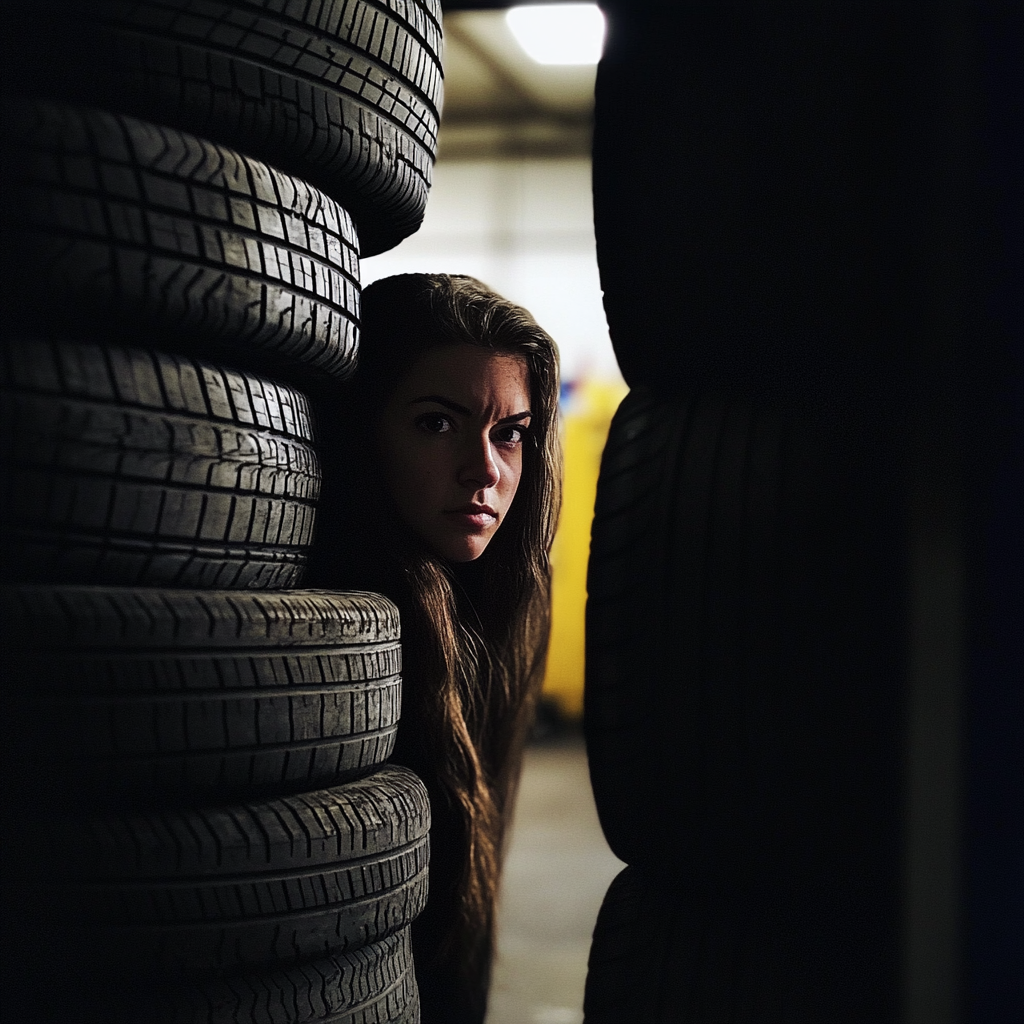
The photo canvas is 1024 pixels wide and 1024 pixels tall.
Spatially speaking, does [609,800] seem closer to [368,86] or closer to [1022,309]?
[1022,309]

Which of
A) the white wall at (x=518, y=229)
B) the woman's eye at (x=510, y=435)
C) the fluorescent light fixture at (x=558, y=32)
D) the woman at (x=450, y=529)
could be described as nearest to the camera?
the woman at (x=450, y=529)

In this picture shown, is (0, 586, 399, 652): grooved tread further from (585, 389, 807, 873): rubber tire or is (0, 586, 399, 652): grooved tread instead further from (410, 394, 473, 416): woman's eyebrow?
(410, 394, 473, 416): woman's eyebrow

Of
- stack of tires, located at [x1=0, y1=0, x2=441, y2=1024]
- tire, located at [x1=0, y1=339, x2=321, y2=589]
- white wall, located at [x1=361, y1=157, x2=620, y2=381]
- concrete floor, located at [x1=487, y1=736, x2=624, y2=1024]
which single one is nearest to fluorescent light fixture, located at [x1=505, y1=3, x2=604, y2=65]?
white wall, located at [x1=361, y1=157, x2=620, y2=381]

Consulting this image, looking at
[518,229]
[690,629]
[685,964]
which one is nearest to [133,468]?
[690,629]

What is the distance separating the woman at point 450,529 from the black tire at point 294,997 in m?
0.21

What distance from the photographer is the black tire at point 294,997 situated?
0.65 metres

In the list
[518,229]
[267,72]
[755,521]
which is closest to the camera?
[755,521]

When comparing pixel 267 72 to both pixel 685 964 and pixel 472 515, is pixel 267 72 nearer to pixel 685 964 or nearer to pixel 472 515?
pixel 472 515

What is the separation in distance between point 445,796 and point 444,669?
0.14 meters

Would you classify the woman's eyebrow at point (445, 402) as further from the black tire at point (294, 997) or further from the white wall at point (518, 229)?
the white wall at point (518, 229)

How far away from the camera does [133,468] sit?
66 centimetres

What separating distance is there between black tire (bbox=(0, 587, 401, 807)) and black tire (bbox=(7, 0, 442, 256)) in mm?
377

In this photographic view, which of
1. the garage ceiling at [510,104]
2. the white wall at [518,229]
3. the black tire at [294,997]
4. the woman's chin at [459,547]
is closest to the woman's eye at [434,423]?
the woman's chin at [459,547]

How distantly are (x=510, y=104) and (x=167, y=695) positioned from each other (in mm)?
5623
